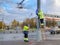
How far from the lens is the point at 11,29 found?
15.4 m

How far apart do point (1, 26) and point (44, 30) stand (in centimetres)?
362

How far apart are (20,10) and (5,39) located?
2670 mm

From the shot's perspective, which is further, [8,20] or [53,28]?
[53,28]

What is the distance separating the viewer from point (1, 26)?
1484 cm

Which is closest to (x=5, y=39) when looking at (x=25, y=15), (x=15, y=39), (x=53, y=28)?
(x=15, y=39)

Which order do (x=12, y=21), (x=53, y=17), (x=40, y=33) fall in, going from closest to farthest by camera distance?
(x=40, y=33) → (x=12, y=21) → (x=53, y=17)

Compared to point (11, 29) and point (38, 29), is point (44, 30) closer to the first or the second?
point (38, 29)

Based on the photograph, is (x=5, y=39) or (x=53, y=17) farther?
(x=53, y=17)

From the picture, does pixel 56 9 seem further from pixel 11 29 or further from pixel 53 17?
pixel 11 29

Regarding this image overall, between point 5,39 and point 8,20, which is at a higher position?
point 8,20

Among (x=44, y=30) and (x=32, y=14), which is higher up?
(x=32, y=14)

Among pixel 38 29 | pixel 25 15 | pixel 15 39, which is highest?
pixel 25 15

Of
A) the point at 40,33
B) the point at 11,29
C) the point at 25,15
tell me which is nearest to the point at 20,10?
the point at 25,15

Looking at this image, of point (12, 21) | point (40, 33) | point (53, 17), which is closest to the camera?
point (40, 33)
